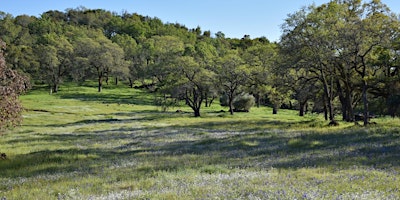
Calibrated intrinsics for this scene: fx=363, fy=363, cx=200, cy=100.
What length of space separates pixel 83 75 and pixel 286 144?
412 ft

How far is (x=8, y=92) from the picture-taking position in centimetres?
1873

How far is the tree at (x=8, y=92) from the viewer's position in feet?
62.0

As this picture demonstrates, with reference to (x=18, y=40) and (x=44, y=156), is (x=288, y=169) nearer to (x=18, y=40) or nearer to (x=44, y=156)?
(x=44, y=156)

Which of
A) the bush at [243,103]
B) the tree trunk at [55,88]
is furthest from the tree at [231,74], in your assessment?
the tree trunk at [55,88]

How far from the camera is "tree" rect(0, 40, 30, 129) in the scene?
18.9 metres

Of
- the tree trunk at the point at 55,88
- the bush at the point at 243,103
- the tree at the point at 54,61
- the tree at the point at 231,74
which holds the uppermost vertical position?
the tree at the point at 54,61

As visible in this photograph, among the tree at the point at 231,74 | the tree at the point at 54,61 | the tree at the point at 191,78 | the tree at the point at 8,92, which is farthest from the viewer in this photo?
the tree at the point at 54,61

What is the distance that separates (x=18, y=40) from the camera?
153 m

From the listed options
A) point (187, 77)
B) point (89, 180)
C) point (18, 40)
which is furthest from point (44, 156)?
point (18, 40)

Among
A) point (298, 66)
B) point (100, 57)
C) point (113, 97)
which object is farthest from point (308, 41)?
point (100, 57)

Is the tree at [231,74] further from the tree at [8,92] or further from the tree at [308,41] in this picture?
the tree at [8,92]

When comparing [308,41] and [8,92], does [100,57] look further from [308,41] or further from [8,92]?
[8,92]

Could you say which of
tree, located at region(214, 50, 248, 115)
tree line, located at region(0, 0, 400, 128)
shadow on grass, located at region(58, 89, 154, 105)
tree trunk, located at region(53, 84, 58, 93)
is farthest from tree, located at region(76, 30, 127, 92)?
tree, located at region(214, 50, 248, 115)

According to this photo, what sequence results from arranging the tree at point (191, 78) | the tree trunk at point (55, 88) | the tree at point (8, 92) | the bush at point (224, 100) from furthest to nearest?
1. the tree trunk at point (55, 88)
2. the bush at point (224, 100)
3. the tree at point (191, 78)
4. the tree at point (8, 92)
